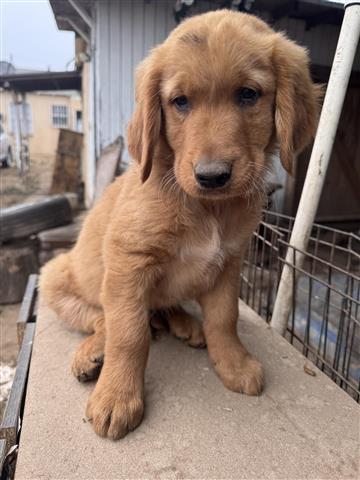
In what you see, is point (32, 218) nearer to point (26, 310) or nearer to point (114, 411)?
point (26, 310)

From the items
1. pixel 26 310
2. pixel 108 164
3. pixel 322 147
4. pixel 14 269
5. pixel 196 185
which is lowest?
pixel 14 269

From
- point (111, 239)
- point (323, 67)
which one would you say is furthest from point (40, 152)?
point (111, 239)

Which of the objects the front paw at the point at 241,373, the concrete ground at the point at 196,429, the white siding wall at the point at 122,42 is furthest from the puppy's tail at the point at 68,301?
the white siding wall at the point at 122,42

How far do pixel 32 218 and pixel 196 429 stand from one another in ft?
14.6

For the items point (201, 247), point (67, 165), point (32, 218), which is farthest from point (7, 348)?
point (67, 165)

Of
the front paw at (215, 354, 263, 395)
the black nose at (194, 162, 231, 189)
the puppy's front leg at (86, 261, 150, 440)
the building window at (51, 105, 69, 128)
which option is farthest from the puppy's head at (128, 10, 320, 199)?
the building window at (51, 105, 69, 128)

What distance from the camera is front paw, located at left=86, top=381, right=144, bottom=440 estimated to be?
5.32 feet

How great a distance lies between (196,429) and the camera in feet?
5.59

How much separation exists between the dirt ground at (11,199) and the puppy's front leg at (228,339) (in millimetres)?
2248

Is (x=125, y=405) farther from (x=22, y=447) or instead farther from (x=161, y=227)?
(x=161, y=227)

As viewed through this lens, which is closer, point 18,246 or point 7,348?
point 7,348

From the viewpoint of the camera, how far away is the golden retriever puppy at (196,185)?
150 cm

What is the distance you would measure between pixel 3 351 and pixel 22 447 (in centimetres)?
293

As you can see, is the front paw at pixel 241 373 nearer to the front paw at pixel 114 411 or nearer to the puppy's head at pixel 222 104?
the front paw at pixel 114 411
